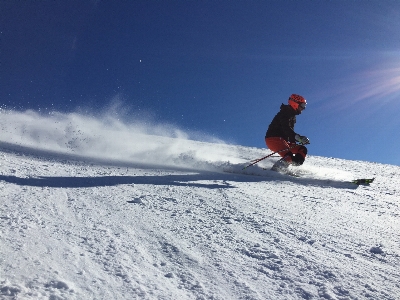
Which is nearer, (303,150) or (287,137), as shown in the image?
(303,150)

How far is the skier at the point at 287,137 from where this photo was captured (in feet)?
29.6

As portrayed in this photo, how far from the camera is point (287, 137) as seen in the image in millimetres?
9398

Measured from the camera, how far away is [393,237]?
3.15m

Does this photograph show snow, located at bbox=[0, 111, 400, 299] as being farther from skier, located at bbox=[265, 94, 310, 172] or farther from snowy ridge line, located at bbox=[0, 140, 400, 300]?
skier, located at bbox=[265, 94, 310, 172]

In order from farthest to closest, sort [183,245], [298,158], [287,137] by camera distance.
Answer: [287,137] < [298,158] < [183,245]

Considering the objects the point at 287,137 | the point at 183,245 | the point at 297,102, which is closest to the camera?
the point at 183,245

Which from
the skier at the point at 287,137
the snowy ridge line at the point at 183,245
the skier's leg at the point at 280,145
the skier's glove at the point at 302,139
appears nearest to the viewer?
the snowy ridge line at the point at 183,245

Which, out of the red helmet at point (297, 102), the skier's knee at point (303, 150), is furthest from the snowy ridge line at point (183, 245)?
the red helmet at point (297, 102)

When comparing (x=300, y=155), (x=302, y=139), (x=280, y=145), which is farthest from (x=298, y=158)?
(x=280, y=145)

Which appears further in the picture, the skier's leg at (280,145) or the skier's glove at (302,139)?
the skier's leg at (280,145)

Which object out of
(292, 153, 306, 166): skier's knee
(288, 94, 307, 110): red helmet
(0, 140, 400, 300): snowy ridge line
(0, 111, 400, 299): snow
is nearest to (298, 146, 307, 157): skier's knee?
(292, 153, 306, 166): skier's knee

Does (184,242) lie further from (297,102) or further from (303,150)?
(297,102)

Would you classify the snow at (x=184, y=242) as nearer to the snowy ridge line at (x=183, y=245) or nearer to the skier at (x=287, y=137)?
the snowy ridge line at (x=183, y=245)

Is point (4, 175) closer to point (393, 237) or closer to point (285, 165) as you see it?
point (393, 237)
